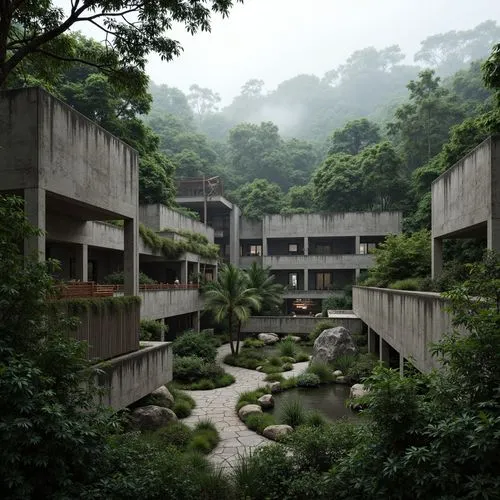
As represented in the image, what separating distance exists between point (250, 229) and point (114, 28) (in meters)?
33.2

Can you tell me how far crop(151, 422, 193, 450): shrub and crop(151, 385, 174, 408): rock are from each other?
2340mm

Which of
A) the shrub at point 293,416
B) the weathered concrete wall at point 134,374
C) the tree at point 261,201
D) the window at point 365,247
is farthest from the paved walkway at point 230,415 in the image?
the tree at point 261,201

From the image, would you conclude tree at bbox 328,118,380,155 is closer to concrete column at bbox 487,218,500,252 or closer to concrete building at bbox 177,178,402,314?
concrete building at bbox 177,178,402,314

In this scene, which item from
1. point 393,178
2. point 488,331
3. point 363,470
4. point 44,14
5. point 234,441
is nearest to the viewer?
point 488,331

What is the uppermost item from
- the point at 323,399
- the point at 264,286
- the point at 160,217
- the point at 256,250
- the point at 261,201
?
the point at 261,201

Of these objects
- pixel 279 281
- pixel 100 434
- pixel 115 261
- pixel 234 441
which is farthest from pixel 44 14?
pixel 279 281

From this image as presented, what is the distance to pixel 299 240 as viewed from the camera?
143ft

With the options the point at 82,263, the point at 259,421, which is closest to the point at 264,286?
the point at 82,263

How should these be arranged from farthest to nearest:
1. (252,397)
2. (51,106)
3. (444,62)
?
(444,62) < (252,397) < (51,106)

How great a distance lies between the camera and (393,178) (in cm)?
4019

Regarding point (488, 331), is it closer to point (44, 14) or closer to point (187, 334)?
point (44, 14)

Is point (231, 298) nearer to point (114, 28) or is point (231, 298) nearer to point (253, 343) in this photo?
point (253, 343)

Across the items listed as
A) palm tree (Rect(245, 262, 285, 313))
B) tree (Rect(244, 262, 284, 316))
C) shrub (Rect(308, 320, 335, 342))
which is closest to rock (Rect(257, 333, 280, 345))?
tree (Rect(244, 262, 284, 316))

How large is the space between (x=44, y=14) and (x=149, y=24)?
2.47 m
